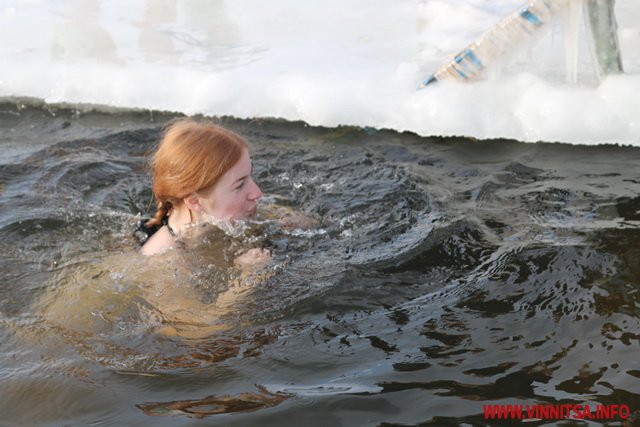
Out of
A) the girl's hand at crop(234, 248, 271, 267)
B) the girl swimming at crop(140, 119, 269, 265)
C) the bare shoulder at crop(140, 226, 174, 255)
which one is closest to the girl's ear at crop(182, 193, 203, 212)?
the girl swimming at crop(140, 119, 269, 265)

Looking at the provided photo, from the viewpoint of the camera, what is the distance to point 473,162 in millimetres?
5160

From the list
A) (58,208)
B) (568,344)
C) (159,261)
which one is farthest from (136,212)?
(568,344)

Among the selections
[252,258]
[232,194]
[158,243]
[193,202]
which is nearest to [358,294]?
[252,258]

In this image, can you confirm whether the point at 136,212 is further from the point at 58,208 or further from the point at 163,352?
the point at 163,352

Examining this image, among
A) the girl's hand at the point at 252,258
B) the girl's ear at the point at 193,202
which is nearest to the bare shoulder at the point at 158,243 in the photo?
the girl's ear at the point at 193,202

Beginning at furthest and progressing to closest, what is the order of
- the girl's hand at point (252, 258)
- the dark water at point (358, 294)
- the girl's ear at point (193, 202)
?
the girl's ear at point (193, 202) < the girl's hand at point (252, 258) < the dark water at point (358, 294)

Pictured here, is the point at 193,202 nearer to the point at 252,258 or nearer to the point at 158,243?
the point at 158,243

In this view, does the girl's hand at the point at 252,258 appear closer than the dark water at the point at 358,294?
No

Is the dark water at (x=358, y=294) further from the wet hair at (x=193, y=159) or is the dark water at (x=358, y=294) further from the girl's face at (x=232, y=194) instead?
the wet hair at (x=193, y=159)

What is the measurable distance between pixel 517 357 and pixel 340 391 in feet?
2.33

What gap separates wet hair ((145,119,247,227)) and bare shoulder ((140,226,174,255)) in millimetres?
194

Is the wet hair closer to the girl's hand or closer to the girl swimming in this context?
the girl swimming

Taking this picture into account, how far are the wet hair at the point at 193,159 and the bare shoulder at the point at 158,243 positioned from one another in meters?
0.19

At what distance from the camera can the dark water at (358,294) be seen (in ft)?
9.83
